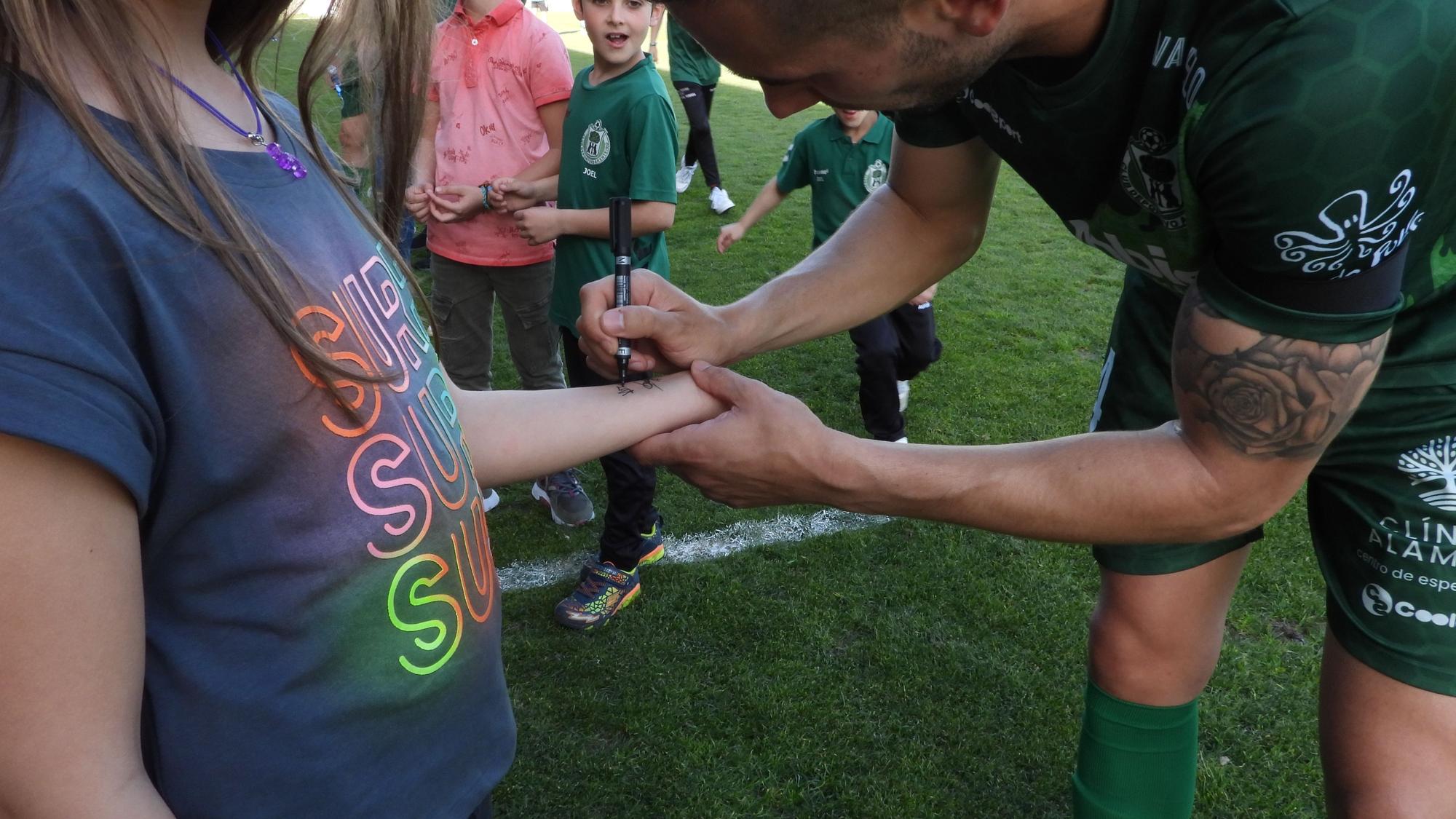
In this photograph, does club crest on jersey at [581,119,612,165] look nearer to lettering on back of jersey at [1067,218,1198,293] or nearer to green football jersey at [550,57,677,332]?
green football jersey at [550,57,677,332]

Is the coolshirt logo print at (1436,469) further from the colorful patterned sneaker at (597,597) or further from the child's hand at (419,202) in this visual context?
the child's hand at (419,202)

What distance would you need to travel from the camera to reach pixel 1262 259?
140cm

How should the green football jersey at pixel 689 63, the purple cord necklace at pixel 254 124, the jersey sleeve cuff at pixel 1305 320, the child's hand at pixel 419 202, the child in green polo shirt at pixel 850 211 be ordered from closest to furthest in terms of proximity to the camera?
the purple cord necklace at pixel 254 124
the jersey sleeve cuff at pixel 1305 320
the child's hand at pixel 419 202
the child in green polo shirt at pixel 850 211
the green football jersey at pixel 689 63

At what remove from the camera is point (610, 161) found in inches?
142

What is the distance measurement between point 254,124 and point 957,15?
92cm

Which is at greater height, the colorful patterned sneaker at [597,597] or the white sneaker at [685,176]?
the colorful patterned sneaker at [597,597]

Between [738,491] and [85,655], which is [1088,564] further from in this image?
[85,655]

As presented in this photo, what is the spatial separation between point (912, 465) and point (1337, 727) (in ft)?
2.85

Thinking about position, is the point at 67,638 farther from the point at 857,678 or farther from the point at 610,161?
the point at 610,161

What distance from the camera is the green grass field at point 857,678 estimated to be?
2.83 meters

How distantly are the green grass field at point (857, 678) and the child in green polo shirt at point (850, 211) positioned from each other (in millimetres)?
427

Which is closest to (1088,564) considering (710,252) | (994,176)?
(994,176)

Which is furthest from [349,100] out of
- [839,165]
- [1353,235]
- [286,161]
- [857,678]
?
[1353,235]

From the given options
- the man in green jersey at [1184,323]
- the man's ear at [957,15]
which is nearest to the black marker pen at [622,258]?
the man in green jersey at [1184,323]
